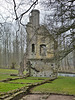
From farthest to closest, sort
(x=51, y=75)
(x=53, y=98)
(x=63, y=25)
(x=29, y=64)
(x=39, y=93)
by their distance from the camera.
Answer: (x=29, y=64) → (x=51, y=75) → (x=63, y=25) → (x=39, y=93) → (x=53, y=98)

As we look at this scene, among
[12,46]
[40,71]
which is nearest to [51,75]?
[40,71]

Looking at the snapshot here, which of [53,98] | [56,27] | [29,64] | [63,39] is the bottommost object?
[53,98]

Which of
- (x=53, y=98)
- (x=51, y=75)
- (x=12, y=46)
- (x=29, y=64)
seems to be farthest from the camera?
(x=12, y=46)

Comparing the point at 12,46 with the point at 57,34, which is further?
the point at 12,46

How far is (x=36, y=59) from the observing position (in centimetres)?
2403

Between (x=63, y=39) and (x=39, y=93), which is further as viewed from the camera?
(x=63, y=39)

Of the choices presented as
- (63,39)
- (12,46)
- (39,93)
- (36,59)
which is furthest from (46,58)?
(12,46)

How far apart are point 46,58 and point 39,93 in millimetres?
13299

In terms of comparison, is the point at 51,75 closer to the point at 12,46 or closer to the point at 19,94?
the point at 19,94

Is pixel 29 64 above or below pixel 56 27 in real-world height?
below

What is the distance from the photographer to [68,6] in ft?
34.2

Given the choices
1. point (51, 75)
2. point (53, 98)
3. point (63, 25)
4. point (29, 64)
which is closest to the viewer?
point (53, 98)

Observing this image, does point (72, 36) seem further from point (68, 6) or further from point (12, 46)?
→ point (12, 46)

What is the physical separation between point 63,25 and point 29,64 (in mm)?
14412
